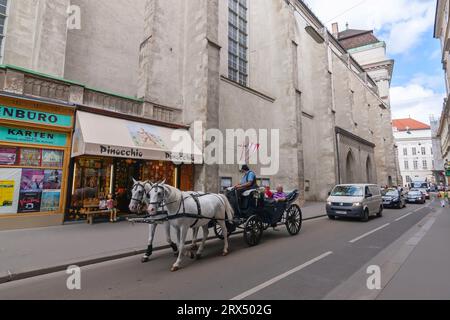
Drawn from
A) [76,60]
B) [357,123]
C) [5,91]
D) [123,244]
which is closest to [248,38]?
[76,60]

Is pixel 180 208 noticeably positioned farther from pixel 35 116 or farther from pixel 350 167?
pixel 350 167

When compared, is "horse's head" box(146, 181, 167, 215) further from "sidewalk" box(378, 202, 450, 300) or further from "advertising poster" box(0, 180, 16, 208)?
"advertising poster" box(0, 180, 16, 208)

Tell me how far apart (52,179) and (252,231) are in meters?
7.83

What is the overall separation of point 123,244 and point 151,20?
12514 mm

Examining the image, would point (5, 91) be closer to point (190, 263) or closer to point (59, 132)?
point (59, 132)

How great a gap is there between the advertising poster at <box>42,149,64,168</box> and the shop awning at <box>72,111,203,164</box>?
0.52 m

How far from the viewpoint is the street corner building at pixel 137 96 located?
9398 millimetres

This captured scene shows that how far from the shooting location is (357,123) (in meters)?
39.8

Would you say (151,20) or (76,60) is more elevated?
(151,20)

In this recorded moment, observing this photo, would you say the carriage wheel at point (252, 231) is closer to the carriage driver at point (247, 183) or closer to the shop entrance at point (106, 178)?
the carriage driver at point (247, 183)

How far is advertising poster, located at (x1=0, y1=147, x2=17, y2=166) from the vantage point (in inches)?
340

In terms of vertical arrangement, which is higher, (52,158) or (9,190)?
(52,158)

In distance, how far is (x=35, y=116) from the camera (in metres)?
9.27

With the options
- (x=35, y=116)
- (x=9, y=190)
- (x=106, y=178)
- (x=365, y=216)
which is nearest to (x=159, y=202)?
(x=9, y=190)
